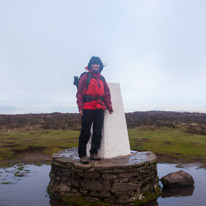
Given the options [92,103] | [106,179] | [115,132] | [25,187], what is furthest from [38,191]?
[92,103]

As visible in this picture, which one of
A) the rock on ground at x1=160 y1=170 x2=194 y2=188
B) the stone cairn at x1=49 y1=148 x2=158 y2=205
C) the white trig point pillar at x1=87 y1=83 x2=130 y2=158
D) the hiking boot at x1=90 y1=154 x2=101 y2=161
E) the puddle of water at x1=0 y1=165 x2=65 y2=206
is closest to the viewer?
the stone cairn at x1=49 y1=148 x2=158 y2=205

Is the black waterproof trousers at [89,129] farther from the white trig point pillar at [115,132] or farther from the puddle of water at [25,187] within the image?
the puddle of water at [25,187]

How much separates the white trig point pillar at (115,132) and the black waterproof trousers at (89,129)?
37 centimetres

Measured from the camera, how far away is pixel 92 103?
7.57 meters

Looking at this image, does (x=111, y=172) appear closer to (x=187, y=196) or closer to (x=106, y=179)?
(x=106, y=179)

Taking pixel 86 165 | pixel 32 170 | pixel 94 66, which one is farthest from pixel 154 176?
pixel 32 170

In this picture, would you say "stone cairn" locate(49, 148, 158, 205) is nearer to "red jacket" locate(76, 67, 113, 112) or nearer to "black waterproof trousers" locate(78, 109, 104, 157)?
"black waterproof trousers" locate(78, 109, 104, 157)

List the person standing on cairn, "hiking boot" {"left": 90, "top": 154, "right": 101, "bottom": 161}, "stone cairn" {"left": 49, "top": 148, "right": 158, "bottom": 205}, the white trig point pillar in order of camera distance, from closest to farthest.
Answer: "stone cairn" {"left": 49, "top": 148, "right": 158, "bottom": 205}
the person standing on cairn
"hiking boot" {"left": 90, "top": 154, "right": 101, "bottom": 161}
the white trig point pillar

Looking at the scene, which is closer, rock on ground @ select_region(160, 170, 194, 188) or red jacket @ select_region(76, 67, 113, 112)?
red jacket @ select_region(76, 67, 113, 112)

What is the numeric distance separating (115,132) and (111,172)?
1.86 m

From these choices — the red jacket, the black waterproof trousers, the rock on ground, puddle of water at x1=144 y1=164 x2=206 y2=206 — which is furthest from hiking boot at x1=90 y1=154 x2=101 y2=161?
the rock on ground

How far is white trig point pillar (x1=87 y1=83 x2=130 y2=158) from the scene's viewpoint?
27.2 ft

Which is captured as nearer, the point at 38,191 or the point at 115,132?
the point at 38,191

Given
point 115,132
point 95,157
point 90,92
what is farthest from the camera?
point 115,132
